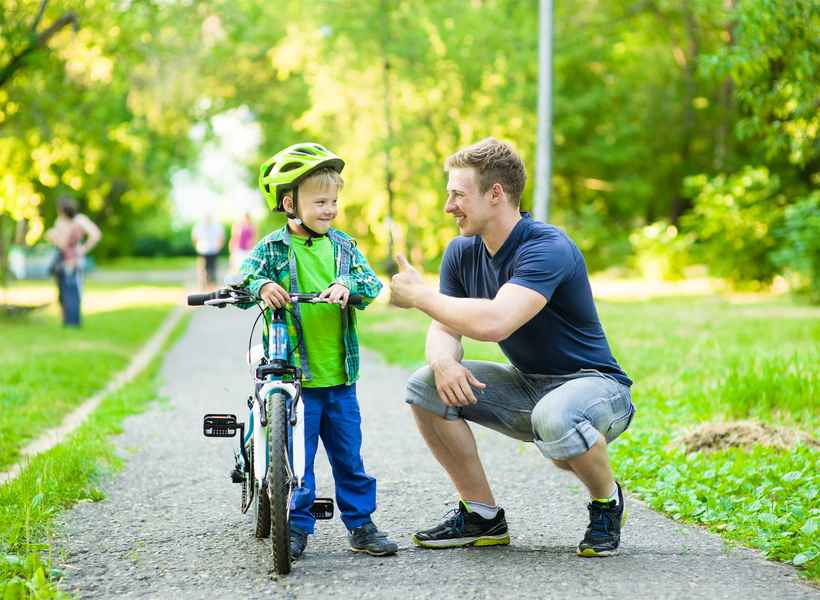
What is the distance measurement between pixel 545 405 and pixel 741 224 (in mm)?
20282

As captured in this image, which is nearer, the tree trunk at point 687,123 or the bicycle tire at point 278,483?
the bicycle tire at point 278,483

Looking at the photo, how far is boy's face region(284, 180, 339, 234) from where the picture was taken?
488 cm

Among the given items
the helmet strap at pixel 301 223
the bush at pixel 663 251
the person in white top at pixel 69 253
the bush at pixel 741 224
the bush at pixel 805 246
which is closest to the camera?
the helmet strap at pixel 301 223

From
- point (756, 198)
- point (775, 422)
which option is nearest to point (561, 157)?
point (756, 198)

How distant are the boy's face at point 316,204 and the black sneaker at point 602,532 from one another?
1.68 metres

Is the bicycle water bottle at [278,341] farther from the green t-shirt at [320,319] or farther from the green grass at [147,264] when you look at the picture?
the green grass at [147,264]

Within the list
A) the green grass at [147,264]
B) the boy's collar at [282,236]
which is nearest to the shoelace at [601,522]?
the boy's collar at [282,236]

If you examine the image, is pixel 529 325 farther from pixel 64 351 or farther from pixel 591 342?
pixel 64 351

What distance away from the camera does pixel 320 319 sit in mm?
4918

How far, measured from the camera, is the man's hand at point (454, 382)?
4883 millimetres

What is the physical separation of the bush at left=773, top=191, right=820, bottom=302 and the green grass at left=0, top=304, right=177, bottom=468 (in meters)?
11.0

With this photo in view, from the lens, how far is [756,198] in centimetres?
2445

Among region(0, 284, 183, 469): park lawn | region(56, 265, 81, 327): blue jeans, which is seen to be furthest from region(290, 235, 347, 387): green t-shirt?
region(56, 265, 81, 327): blue jeans

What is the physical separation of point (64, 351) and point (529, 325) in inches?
373
